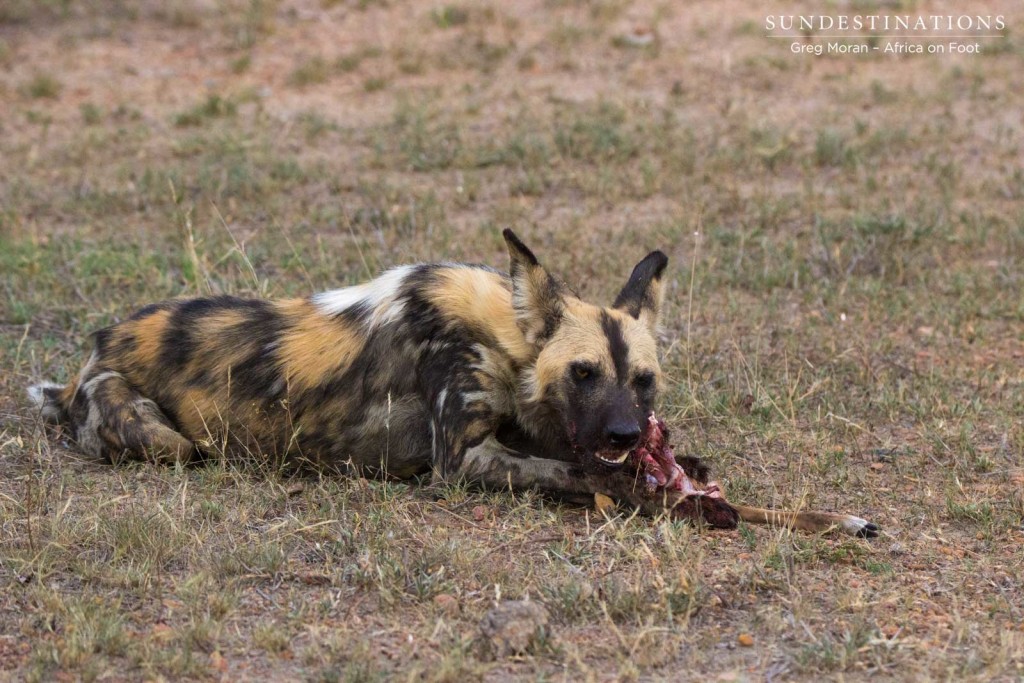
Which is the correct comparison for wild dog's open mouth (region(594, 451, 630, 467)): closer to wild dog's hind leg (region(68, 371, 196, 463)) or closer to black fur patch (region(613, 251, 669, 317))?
black fur patch (region(613, 251, 669, 317))

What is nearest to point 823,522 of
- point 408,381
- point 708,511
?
point 708,511

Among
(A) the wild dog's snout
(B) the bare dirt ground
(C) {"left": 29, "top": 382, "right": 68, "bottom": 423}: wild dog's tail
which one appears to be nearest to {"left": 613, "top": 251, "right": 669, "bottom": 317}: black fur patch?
(A) the wild dog's snout

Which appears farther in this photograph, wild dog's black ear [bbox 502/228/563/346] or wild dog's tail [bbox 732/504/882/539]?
wild dog's black ear [bbox 502/228/563/346]

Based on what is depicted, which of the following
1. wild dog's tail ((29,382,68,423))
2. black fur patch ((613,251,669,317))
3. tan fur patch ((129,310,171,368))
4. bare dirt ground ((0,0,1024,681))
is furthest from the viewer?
wild dog's tail ((29,382,68,423))

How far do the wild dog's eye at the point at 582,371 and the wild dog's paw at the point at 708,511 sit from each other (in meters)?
Answer: 0.47

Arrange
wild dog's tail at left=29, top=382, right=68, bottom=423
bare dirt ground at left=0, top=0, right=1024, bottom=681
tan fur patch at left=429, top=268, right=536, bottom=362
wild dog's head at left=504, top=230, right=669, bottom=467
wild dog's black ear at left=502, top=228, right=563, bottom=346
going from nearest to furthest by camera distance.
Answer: bare dirt ground at left=0, top=0, right=1024, bottom=681 → wild dog's head at left=504, top=230, right=669, bottom=467 → wild dog's black ear at left=502, top=228, right=563, bottom=346 → tan fur patch at left=429, top=268, right=536, bottom=362 → wild dog's tail at left=29, top=382, right=68, bottom=423

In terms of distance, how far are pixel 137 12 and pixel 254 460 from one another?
6944 mm

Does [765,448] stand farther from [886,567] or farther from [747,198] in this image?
[747,198]

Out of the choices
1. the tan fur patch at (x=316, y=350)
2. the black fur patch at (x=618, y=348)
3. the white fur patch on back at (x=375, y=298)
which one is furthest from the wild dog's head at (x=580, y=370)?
the tan fur patch at (x=316, y=350)

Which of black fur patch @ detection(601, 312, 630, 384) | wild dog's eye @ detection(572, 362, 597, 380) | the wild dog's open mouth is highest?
black fur patch @ detection(601, 312, 630, 384)

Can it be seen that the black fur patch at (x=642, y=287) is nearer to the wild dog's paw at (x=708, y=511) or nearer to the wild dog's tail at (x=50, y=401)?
the wild dog's paw at (x=708, y=511)

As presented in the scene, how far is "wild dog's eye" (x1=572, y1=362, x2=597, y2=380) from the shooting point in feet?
14.3

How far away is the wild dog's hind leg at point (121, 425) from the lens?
4.66 meters

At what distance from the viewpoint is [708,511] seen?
4207mm
